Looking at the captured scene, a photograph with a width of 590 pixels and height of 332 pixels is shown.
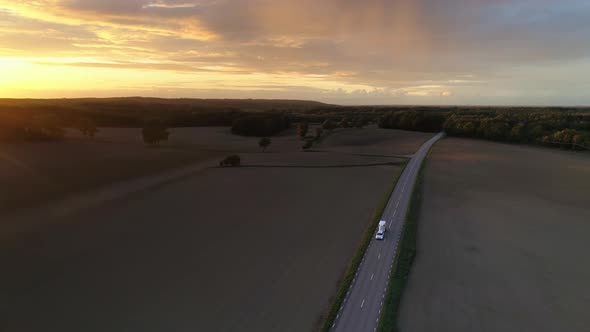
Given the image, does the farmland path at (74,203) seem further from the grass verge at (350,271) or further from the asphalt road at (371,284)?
the asphalt road at (371,284)

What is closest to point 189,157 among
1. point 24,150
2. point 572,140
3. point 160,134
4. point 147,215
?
point 160,134

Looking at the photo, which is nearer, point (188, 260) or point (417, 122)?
point (188, 260)

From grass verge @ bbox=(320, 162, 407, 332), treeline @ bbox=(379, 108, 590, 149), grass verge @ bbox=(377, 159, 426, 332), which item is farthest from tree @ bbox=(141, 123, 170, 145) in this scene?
treeline @ bbox=(379, 108, 590, 149)

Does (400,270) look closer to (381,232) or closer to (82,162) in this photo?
(381,232)

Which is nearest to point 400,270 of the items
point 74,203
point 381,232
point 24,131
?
point 381,232

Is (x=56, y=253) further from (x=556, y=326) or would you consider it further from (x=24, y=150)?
(x=24, y=150)

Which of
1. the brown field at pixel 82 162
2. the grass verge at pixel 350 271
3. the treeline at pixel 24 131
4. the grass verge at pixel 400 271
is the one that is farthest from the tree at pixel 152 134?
the grass verge at pixel 400 271
